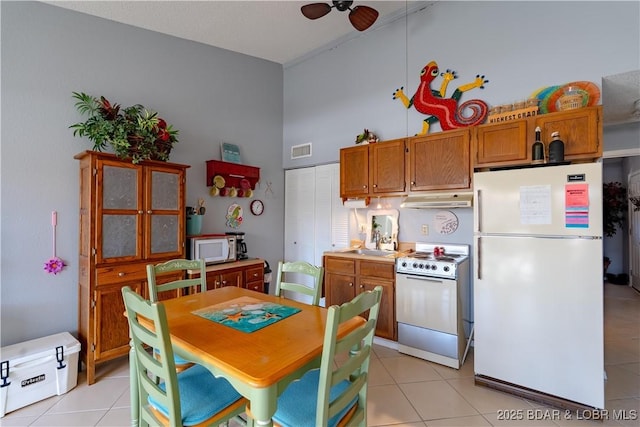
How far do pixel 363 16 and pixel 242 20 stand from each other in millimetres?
1497

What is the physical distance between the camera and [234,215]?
13.3ft

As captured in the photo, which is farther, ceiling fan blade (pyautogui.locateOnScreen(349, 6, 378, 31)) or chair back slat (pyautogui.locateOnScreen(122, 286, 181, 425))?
ceiling fan blade (pyautogui.locateOnScreen(349, 6, 378, 31))

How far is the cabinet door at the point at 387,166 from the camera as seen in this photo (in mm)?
3182

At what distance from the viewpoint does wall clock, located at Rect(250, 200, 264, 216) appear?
4.26 meters

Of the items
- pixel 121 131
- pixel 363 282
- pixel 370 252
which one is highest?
pixel 121 131

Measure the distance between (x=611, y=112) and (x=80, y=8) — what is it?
213 inches

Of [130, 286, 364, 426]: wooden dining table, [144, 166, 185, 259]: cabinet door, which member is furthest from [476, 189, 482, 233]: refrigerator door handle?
[144, 166, 185, 259]: cabinet door

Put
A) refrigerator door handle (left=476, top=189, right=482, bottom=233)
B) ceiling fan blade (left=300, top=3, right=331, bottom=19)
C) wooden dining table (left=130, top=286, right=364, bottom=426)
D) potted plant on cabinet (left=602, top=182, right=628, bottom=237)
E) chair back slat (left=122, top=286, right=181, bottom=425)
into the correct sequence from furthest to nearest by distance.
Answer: potted plant on cabinet (left=602, top=182, right=628, bottom=237) < ceiling fan blade (left=300, top=3, right=331, bottom=19) < refrigerator door handle (left=476, top=189, right=482, bottom=233) < chair back slat (left=122, top=286, right=181, bottom=425) < wooden dining table (left=130, top=286, right=364, bottom=426)

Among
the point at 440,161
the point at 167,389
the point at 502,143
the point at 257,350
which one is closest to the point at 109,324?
the point at 167,389

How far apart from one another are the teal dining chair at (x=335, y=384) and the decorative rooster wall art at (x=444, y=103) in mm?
2348

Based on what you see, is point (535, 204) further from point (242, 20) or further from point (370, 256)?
point (242, 20)

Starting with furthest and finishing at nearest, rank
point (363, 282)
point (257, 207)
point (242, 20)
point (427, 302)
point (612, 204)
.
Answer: point (612, 204), point (257, 207), point (242, 20), point (363, 282), point (427, 302)

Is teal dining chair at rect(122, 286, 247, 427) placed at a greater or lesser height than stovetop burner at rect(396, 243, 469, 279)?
lesser

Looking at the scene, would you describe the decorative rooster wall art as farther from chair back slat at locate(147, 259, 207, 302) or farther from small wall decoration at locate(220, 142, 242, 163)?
chair back slat at locate(147, 259, 207, 302)
